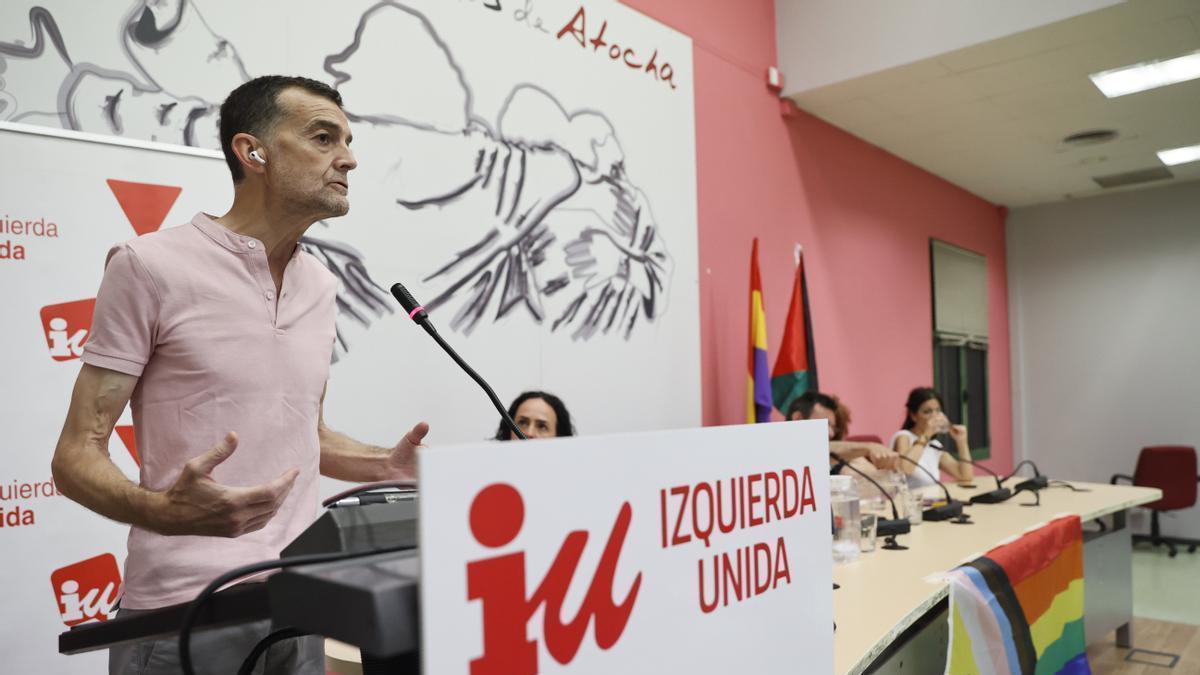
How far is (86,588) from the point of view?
167cm

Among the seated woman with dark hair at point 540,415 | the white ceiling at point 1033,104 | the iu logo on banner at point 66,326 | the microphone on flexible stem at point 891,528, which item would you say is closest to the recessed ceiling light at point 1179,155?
the white ceiling at point 1033,104

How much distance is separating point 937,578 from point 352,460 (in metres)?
1.38

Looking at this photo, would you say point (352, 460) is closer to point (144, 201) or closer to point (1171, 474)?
point (144, 201)

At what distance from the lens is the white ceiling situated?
3.71 meters

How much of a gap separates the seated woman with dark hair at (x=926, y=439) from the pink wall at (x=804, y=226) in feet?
2.28

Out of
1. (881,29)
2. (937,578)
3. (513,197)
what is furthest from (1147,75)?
(937,578)

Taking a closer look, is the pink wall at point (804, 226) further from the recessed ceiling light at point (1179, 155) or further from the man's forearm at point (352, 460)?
the man's forearm at point (352, 460)

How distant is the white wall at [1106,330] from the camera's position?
21.1 ft

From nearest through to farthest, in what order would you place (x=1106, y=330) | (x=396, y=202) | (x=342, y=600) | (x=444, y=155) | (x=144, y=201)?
(x=342, y=600), (x=144, y=201), (x=396, y=202), (x=444, y=155), (x=1106, y=330)

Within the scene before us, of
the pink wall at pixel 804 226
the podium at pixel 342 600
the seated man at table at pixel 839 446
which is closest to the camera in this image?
the podium at pixel 342 600

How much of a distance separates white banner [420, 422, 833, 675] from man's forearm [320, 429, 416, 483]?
57 centimetres

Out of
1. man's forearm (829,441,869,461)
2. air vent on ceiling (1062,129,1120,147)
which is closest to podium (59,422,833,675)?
man's forearm (829,441,869,461)

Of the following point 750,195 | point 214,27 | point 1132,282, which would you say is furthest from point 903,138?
point 214,27

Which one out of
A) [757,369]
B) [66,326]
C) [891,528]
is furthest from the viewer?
[757,369]
